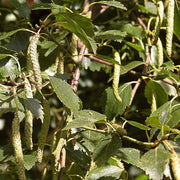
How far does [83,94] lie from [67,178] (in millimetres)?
640

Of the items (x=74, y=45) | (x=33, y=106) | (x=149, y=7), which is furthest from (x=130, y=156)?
(x=149, y=7)

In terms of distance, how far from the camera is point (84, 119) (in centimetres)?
91

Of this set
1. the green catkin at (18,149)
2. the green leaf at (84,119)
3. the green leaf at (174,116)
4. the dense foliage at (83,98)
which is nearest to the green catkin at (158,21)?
the dense foliage at (83,98)

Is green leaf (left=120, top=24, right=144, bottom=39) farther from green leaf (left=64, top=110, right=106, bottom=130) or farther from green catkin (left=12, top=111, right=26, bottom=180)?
green catkin (left=12, top=111, right=26, bottom=180)

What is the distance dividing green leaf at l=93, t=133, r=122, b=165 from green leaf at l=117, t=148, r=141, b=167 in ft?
0.16

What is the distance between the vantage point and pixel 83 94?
1654 millimetres

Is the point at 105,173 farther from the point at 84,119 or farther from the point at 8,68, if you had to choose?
the point at 8,68

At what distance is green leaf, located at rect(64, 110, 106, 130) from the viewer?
2.83 feet

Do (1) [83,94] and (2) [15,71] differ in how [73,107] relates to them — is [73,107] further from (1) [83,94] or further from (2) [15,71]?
(1) [83,94]

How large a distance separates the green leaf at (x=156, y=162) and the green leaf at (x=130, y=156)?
8 cm

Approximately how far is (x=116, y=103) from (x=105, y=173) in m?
0.36

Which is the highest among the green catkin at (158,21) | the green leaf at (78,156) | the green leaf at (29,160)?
the green catkin at (158,21)

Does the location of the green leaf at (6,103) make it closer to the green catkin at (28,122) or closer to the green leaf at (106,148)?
the green catkin at (28,122)

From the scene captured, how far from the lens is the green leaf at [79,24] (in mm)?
920
